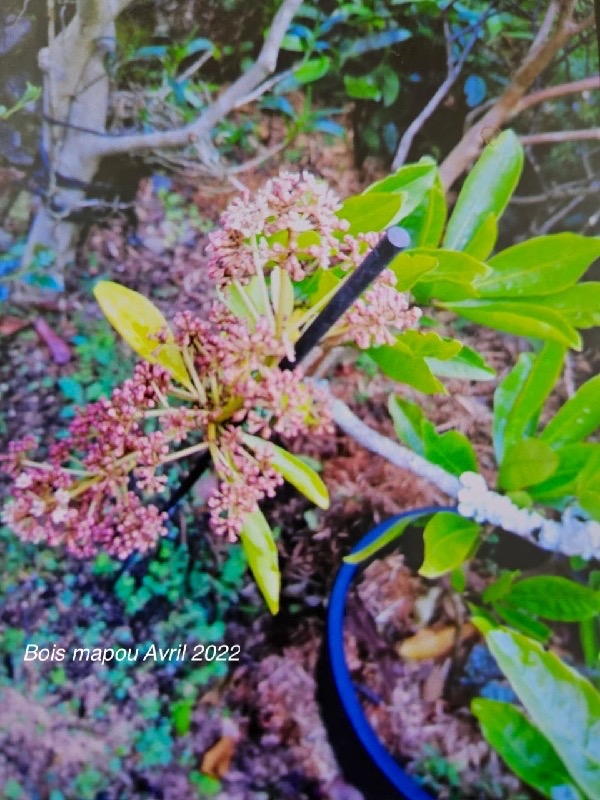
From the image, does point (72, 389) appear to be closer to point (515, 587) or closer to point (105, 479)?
point (105, 479)

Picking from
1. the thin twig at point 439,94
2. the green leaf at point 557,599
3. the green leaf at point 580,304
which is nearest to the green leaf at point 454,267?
the green leaf at point 580,304

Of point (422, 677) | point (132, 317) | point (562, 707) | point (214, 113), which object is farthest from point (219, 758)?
point (214, 113)

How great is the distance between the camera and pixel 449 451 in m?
0.71

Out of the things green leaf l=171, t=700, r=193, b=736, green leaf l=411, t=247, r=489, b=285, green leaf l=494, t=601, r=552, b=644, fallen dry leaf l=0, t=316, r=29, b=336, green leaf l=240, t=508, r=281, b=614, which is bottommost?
green leaf l=171, t=700, r=193, b=736

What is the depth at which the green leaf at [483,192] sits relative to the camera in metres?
0.72

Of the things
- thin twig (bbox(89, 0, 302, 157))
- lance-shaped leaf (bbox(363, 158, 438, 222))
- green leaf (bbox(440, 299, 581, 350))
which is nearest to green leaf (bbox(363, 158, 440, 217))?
lance-shaped leaf (bbox(363, 158, 438, 222))

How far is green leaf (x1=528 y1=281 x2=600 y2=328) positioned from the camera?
688 mm

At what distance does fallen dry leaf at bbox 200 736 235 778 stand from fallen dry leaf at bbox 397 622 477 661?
0.20 meters

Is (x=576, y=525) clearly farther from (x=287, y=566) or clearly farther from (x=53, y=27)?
(x=53, y=27)

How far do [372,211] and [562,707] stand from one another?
448mm

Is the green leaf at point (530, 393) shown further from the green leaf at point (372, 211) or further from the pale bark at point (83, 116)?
the pale bark at point (83, 116)

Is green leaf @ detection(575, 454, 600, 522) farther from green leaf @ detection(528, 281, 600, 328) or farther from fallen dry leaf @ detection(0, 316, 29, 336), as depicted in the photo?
fallen dry leaf @ detection(0, 316, 29, 336)

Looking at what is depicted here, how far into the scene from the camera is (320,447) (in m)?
0.79

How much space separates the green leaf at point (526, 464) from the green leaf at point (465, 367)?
75mm
